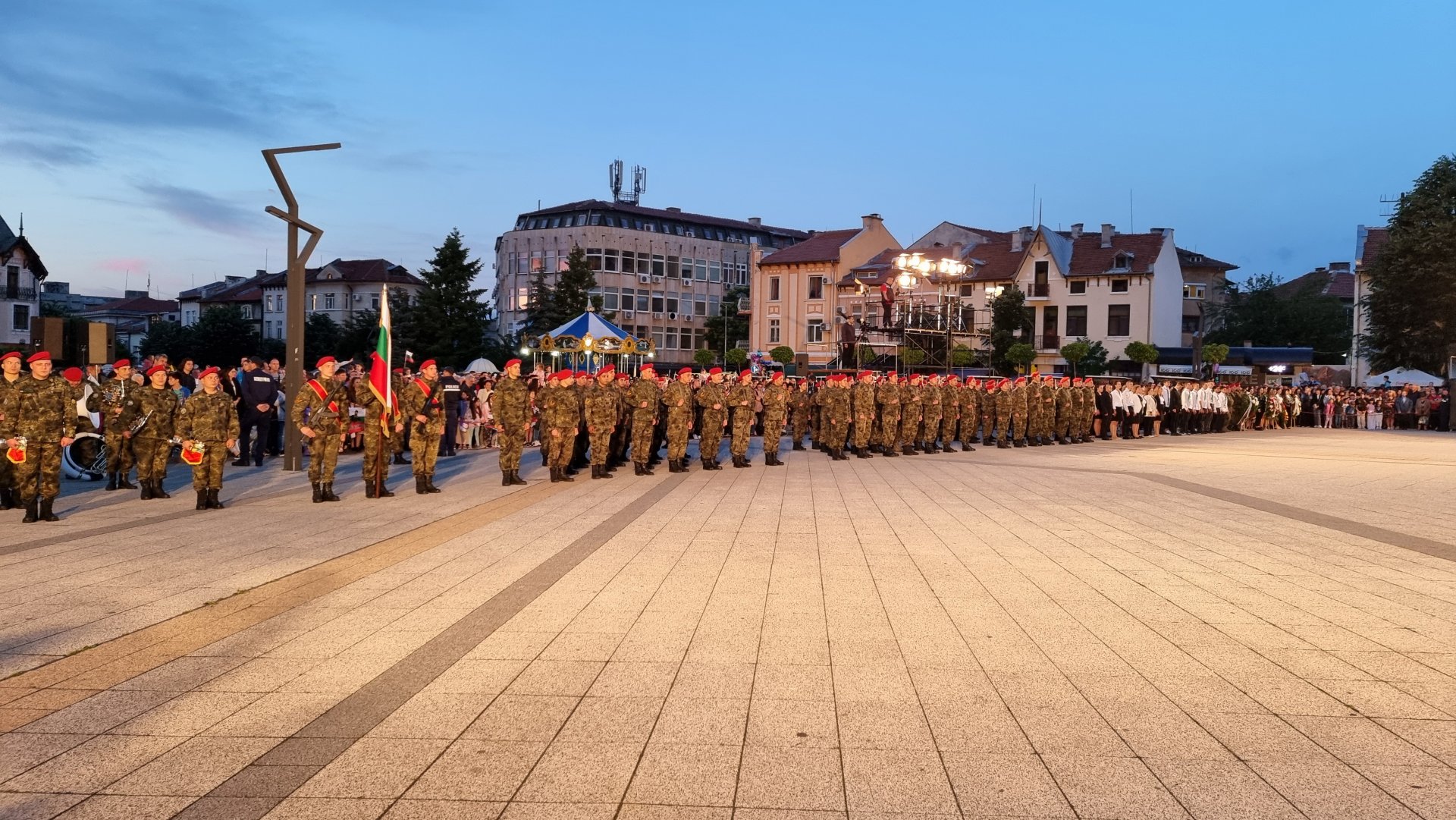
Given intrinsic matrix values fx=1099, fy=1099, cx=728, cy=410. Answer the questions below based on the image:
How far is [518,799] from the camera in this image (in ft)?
14.4

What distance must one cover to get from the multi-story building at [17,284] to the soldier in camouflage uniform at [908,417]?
69626mm

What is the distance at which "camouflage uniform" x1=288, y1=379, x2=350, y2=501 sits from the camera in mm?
14578

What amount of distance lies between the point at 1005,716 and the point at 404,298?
67.2 metres

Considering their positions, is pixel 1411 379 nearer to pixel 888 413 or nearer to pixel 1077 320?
pixel 1077 320

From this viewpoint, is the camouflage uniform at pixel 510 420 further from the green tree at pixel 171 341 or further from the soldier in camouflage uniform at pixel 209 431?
the green tree at pixel 171 341

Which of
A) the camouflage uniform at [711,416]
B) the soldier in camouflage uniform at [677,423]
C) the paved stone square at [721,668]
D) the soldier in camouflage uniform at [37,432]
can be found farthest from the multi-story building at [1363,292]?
the soldier in camouflage uniform at [37,432]

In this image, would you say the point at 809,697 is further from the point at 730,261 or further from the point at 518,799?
the point at 730,261

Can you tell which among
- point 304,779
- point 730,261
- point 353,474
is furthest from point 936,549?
point 730,261

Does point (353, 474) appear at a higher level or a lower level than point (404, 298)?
lower

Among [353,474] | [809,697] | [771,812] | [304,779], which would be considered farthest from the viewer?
[353,474]

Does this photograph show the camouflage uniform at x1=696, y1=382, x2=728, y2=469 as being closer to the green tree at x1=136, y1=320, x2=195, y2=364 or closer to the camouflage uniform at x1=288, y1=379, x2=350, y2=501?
the camouflage uniform at x1=288, y1=379, x2=350, y2=501

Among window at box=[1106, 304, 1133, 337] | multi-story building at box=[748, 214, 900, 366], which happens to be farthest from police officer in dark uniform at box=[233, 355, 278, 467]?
window at box=[1106, 304, 1133, 337]

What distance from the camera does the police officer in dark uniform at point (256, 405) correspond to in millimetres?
19844

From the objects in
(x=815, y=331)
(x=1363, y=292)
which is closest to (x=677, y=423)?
(x=815, y=331)
